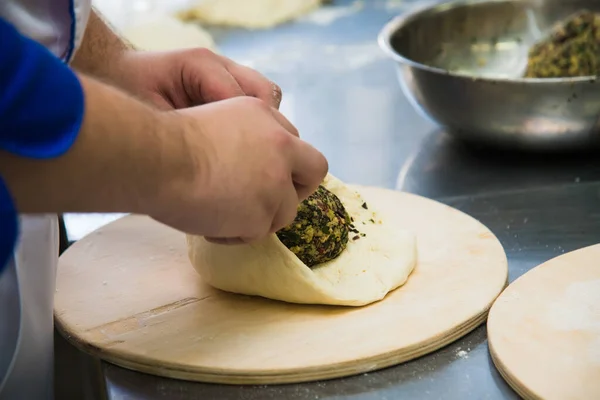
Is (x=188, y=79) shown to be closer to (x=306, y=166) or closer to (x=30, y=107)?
(x=306, y=166)

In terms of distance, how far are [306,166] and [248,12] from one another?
1.79m

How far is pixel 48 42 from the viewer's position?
979mm

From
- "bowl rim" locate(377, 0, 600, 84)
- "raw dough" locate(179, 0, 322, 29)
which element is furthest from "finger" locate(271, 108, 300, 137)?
"raw dough" locate(179, 0, 322, 29)

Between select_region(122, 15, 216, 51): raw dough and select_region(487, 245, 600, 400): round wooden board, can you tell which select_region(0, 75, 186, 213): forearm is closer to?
select_region(487, 245, 600, 400): round wooden board

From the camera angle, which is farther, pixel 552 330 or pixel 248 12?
pixel 248 12

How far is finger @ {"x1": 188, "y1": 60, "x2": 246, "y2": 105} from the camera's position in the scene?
1062mm

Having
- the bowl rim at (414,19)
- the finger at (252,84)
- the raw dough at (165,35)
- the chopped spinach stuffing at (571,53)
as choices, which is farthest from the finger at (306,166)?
the raw dough at (165,35)

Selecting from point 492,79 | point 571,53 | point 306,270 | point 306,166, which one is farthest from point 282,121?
point 571,53

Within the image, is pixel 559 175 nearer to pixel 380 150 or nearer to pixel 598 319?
pixel 380 150

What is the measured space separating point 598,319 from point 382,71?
1250 mm

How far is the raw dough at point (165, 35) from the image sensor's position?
2.22 m

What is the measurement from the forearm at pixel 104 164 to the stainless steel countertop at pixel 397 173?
0.30m

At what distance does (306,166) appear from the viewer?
0.83 m

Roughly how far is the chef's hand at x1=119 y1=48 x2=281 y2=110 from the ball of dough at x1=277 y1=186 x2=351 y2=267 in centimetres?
16
